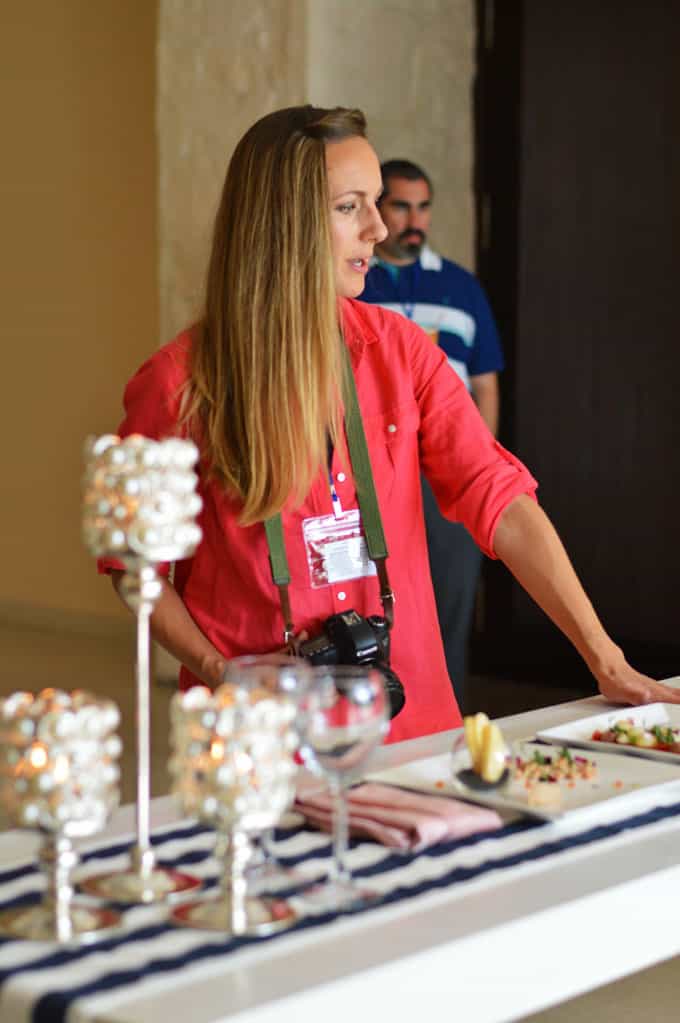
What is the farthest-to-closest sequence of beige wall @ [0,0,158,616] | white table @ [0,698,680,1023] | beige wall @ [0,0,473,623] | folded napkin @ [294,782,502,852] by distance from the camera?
beige wall @ [0,0,158,616] < beige wall @ [0,0,473,623] < folded napkin @ [294,782,502,852] < white table @ [0,698,680,1023]

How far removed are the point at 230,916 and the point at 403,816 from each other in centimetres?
30

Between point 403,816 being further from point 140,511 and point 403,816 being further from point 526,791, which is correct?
point 140,511

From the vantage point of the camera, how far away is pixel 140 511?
139 centimetres

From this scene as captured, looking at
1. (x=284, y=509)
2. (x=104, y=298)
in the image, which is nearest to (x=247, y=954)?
(x=284, y=509)

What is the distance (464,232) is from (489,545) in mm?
3751

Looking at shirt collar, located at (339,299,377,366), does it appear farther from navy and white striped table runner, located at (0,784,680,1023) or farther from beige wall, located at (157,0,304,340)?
beige wall, located at (157,0,304,340)

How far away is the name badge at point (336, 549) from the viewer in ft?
7.69

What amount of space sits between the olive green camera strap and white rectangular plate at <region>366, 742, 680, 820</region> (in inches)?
18.1

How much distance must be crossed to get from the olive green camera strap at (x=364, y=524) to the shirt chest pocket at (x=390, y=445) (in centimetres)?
3

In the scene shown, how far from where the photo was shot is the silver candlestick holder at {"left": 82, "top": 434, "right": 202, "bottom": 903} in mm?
A: 1379

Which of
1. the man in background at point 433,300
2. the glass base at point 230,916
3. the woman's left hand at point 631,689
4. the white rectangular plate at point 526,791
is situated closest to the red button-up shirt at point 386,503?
the woman's left hand at point 631,689

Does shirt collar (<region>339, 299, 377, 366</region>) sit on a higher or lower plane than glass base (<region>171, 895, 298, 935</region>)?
higher

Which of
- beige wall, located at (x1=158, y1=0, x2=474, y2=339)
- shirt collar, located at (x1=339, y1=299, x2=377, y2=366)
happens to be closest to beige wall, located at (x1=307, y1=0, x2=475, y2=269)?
beige wall, located at (x1=158, y1=0, x2=474, y2=339)

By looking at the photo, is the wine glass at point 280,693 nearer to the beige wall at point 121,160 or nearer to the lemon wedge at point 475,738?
the lemon wedge at point 475,738
